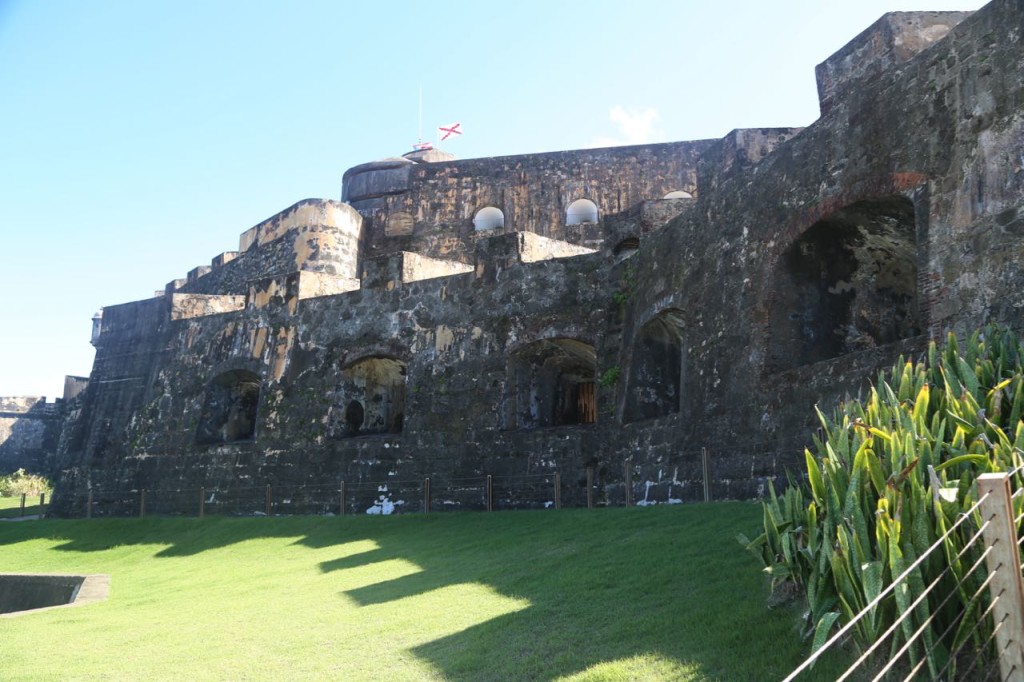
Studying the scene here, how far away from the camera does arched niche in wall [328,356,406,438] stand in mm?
16297

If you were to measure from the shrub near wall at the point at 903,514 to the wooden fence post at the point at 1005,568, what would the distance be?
0.77 ft

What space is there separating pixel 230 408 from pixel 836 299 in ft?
41.0

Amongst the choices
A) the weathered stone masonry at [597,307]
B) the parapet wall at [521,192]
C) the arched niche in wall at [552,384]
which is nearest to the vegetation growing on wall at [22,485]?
the weathered stone masonry at [597,307]

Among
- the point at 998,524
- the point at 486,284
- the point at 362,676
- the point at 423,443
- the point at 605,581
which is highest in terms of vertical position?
the point at 486,284

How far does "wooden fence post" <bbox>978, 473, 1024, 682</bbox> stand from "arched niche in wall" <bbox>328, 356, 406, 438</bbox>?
520 inches

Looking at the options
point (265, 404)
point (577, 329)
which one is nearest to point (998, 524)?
point (577, 329)

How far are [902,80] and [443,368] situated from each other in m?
8.33

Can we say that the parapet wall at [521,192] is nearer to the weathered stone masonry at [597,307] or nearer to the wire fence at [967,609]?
the weathered stone masonry at [597,307]

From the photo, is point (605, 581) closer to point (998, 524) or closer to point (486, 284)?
point (998, 524)

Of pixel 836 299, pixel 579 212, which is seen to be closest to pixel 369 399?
pixel 579 212

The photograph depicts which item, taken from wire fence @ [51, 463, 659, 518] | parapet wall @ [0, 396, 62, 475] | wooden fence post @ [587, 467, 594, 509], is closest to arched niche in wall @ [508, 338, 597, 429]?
wire fence @ [51, 463, 659, 518]

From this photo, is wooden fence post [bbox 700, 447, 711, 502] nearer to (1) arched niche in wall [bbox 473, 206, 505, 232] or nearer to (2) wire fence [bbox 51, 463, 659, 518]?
(2) wire fence [bbox 51, 463, 659, 518]

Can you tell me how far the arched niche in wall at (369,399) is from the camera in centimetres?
1630

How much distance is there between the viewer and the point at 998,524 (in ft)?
11.3
